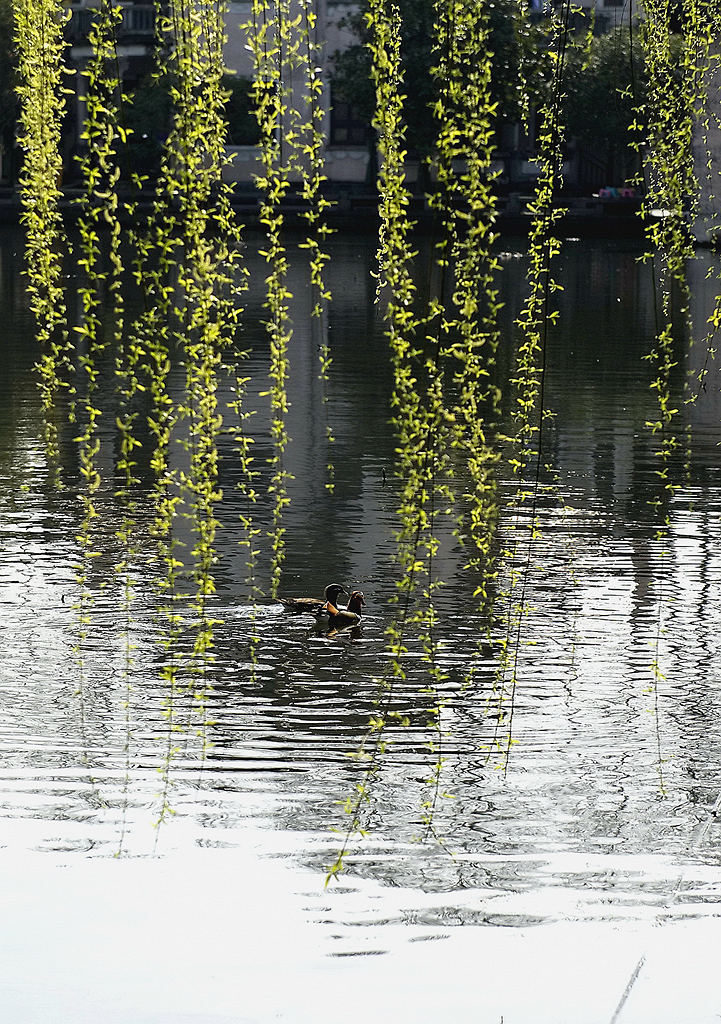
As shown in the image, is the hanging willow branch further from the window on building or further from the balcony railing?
the window on building

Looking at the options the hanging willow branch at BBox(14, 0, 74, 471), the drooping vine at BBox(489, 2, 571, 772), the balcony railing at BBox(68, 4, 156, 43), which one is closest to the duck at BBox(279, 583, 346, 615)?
the drooping vine at BBox(489, 2, 571, 772)

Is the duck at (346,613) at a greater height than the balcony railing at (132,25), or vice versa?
the balcony railing at (132,25)

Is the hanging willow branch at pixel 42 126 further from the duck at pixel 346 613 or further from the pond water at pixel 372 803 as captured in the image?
the duck at pixel 346 613

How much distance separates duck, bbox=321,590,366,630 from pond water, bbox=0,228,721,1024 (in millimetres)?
151

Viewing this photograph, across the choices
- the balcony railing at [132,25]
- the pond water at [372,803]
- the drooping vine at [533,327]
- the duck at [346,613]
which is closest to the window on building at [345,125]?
the balcony railing at [132,25]

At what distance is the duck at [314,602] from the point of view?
12.4 metres

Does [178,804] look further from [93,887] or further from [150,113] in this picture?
[150,113]

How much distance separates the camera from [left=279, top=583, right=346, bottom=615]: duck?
40.8ft

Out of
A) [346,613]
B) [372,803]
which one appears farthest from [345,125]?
[372,803]

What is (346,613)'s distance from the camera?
1227 centimetres

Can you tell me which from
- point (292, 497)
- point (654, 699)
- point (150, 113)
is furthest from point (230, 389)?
point (150, 113)

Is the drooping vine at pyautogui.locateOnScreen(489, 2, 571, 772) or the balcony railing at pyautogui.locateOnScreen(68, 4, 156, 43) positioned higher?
the balcony railing at pyautogui.locateOnScreen(68, 4, 156, 43)

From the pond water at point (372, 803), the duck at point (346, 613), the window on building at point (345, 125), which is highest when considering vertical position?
the window on building at point (345, 125)

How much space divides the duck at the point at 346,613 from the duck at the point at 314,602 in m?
0.06
